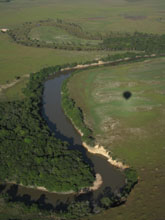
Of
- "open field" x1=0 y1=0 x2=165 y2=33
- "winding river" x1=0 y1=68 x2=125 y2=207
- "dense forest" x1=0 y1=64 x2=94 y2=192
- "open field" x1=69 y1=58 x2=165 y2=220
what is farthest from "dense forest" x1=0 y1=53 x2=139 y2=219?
"open field" x1=0 y1=0 x2=165 y2=33

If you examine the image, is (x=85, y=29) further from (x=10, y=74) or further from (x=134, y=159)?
(x=134, y=159)

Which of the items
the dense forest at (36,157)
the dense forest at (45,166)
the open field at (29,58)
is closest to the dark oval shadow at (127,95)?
the dense forest at (45,166)

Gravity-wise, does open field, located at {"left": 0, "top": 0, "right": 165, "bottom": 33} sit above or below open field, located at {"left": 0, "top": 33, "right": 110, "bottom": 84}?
below

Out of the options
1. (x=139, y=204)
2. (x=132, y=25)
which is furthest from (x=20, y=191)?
(x=132, y=25)

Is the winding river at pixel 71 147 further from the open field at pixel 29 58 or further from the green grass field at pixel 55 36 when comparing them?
the green grass field at pixel 55 36

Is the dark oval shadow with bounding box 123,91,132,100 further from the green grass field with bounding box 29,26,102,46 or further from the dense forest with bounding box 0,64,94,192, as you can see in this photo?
the green grass field with bounding box 29,26,102,46

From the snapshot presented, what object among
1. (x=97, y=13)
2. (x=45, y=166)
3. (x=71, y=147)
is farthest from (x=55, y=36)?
(x=45, y=166)
